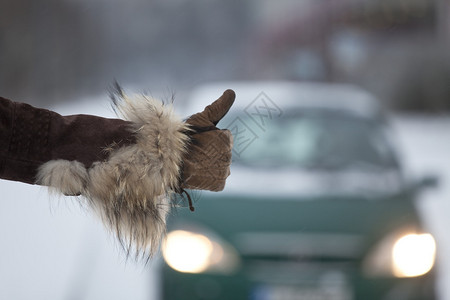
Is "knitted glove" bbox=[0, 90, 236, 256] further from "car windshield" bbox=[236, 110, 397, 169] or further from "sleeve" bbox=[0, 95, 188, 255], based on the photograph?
"car windshield" bbox=[236, 110, 397, 169]

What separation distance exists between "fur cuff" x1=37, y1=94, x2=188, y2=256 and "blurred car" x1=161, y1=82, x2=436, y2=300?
1.45 m

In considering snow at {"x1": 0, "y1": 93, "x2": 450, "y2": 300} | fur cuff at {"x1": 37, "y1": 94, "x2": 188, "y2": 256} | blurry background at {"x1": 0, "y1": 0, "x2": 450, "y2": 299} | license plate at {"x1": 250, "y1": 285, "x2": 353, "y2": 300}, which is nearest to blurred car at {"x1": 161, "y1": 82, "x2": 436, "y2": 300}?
license plate at {"x1": 250, "y1": 285, "x2": 353, "y2": 300}

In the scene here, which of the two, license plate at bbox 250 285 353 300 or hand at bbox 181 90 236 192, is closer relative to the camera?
hand at bbox 181 90 236 192

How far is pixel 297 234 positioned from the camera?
2713 millimetres

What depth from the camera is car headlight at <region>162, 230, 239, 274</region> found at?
106 inches

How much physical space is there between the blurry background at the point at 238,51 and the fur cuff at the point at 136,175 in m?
2.83

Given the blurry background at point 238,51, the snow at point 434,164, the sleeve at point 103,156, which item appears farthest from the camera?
the blurry background at point 238,51

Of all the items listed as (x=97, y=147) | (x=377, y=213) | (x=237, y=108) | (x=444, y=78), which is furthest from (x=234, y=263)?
(x=444, y=78)

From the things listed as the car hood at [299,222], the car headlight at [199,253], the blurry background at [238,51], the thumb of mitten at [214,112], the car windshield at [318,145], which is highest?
the blurry background at [238,51]

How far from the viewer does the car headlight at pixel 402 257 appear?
8.78ft

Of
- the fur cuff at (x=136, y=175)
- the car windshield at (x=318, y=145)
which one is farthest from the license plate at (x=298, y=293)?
the fur cuff at (x=136, y=175)

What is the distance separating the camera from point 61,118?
1.18 metres

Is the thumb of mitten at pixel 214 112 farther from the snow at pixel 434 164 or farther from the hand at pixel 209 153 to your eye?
the snow at pixel 434 164

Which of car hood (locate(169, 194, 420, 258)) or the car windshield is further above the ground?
the car windshield
